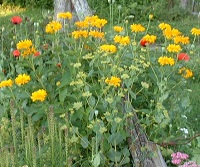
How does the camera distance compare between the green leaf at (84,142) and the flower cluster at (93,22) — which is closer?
the green leaf at (84,142)

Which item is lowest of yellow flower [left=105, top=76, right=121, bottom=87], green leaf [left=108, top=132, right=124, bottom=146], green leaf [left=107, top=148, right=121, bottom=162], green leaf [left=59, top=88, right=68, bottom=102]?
green leaf [left=107, top=148, right=121, bottom=162]

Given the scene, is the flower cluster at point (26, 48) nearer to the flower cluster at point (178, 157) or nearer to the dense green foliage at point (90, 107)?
the dense green foliage at point (90, 107)

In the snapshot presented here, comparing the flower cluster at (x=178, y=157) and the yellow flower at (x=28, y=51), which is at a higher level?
the yellow flower at (x=28, y=51)

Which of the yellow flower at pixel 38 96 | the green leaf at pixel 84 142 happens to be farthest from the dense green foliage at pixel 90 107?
the yellow flower at pixel 38 96

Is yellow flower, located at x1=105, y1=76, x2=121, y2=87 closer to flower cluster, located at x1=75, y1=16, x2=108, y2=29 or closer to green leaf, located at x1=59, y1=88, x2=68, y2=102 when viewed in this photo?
green leaf, located at x1=59, y1=88, x2=68, y2=102

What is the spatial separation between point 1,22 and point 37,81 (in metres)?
6.95

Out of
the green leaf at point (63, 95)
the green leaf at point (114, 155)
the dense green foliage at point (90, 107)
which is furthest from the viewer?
the green leaf at point (63, 95)

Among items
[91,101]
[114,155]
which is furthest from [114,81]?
[114,155]

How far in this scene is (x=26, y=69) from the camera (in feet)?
14.1

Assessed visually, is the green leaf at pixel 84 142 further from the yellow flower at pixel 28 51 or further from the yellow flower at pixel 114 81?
the yellow flower at pixel 28 51

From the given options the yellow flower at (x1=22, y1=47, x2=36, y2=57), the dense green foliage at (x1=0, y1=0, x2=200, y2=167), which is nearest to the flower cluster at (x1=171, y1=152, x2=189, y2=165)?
the dense green foliage at (x1=0, y1=0, x2=200, y2=167)

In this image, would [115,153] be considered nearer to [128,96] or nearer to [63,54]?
[128,96]

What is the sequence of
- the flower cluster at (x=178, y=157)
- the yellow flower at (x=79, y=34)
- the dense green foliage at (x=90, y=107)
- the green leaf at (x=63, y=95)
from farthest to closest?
the yellow flower at (x=79, y=34)
the green leaf at (x=63, y=95)
the dense green foliage at (x=90, y=107)
the flower cluster at (x=178, y=157)

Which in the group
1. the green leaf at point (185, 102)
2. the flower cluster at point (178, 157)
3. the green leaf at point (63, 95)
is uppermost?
the green leaf at point (63, 95)
